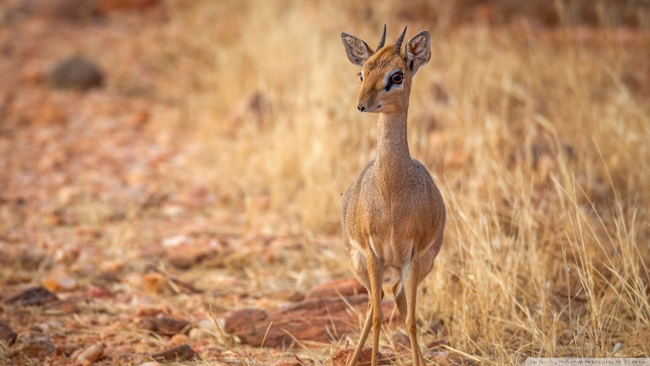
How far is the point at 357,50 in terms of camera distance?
347 cm

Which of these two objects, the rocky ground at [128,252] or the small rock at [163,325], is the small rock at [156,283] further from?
the small rock at [163,325]

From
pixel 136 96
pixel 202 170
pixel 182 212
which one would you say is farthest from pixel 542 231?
pixel 136 96

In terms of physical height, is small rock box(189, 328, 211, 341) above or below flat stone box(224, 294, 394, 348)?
below

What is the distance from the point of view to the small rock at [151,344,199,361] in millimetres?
4027

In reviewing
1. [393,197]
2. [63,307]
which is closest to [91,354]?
[63,307]

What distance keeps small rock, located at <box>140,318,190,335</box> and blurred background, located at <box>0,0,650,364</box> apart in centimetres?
41

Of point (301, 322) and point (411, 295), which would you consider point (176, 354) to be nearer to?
point (301, 322)

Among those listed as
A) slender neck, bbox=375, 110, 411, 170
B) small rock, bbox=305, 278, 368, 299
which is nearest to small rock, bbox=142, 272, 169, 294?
small rock, bbox=305, 278, 368, 299

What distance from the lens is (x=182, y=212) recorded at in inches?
271

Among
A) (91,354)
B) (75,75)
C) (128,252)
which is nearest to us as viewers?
(91,354)

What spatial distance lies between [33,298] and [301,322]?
1788mm

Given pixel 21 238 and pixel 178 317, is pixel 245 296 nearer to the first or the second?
pixel 178 317

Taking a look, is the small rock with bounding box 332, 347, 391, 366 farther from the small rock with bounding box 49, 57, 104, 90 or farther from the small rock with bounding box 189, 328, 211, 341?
the small rock with bounding box 49, 57, 104, 90

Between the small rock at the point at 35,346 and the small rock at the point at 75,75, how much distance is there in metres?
6.49
